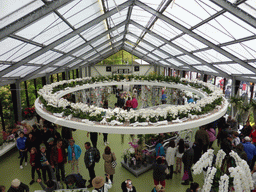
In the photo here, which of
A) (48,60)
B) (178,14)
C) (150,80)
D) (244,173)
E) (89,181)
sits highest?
(178,14)

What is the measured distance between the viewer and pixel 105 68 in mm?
26953

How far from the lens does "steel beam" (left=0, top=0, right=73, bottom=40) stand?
493cm

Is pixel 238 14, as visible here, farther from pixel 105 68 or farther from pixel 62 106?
pixel 105 68

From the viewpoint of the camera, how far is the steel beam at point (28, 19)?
4930 millimetres

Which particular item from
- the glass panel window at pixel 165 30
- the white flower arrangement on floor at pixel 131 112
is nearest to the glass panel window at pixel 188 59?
the glass panel window at pixel 165 30

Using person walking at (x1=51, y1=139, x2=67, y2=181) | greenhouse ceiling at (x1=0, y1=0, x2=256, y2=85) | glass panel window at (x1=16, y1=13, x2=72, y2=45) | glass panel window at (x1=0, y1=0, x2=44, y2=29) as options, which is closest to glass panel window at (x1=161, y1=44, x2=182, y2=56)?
greenhouse ceiling at (x1=0, y1=0, x2=256, y2=85)

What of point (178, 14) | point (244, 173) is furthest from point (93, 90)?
point (244, 173)

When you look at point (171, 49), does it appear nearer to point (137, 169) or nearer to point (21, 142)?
point (137, 169)

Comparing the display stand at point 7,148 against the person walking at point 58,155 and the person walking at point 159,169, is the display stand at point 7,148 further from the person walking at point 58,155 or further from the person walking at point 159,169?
the person walking at point 159,169

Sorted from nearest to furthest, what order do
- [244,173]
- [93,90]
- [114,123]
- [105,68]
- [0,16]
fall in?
[244,173], [0,16], [114,123], [93,90], [105,68]

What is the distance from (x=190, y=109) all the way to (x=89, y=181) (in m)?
3.87

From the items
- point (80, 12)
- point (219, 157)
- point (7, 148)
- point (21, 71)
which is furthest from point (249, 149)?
point (21, 71)

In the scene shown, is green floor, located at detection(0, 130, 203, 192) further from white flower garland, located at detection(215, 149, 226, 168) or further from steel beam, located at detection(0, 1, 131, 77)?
steel beam, located at detection(0, 1, 131, 77)

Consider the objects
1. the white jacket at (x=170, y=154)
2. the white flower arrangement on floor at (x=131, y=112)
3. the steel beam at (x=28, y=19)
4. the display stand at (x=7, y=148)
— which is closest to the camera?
the white flower arrangement on floor at (x=131, y=112)
